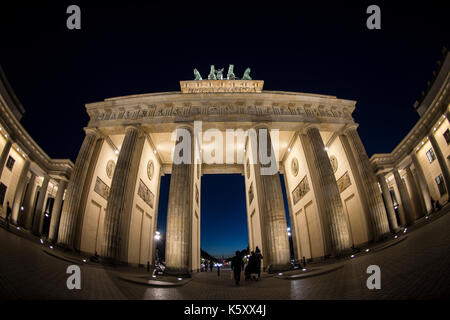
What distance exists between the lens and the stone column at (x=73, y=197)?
1259 cm

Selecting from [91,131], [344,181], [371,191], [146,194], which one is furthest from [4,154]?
[371,191]

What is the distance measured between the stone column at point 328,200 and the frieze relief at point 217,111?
2601mm

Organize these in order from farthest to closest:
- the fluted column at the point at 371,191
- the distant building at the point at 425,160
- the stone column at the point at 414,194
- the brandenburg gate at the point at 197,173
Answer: the stone column at the point at 414,194 < the distant building at the point at 425,160 < the fluted column at the point at 371,191 < the brandenburg gate at the point at 197,173

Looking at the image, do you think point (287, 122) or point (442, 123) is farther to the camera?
point (442, 123)

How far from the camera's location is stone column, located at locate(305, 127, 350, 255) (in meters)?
12.3

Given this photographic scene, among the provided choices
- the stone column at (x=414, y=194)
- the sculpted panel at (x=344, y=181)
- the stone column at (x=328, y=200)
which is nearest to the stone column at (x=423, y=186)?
the stone column at (x=414, y=194)

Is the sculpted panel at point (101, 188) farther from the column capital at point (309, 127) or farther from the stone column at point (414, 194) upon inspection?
the stone column at point (414, 194)

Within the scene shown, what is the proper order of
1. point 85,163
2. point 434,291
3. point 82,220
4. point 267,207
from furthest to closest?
point 85,163, point 82,220, point 267,207, point 434,291

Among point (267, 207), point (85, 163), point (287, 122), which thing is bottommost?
point (267, 207)

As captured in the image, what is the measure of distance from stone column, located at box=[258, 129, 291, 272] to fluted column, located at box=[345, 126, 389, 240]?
22.0 feet
